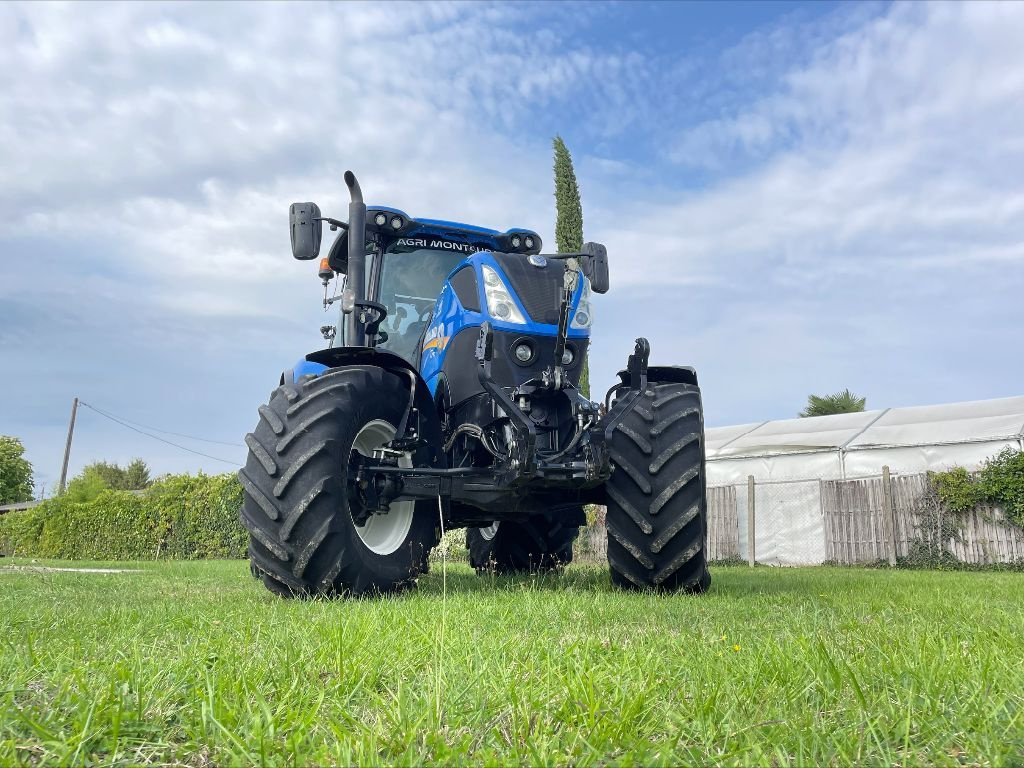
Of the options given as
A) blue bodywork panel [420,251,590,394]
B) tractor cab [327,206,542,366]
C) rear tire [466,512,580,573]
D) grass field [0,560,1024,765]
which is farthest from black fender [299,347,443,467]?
rear tire [466,512,580,573]

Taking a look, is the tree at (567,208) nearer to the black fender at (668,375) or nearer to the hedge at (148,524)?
the hedge at (148,524)

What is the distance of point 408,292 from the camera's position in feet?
21.7

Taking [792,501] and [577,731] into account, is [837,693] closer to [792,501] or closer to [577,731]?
[577,731]

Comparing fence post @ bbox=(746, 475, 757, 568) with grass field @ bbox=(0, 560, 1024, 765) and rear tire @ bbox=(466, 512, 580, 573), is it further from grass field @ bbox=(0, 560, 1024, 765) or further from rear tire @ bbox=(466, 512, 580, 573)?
grass field @ bbox=(0, 560, 1024, 765)

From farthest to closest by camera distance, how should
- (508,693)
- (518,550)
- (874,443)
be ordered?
(874,443) < (518,550) < (508,693)

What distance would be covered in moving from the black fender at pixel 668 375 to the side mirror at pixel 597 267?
631 mm

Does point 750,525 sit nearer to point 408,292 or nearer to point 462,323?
point 408,292

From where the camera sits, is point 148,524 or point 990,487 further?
point 148,524

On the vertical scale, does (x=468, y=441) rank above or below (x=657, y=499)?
above

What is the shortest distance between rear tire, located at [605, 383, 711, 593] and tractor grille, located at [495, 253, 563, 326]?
0.85 m

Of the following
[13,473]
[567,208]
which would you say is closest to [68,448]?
[13,473]

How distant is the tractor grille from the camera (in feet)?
18.3

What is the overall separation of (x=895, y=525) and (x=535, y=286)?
472 inches

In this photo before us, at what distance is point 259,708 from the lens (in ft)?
Result: 6.00
